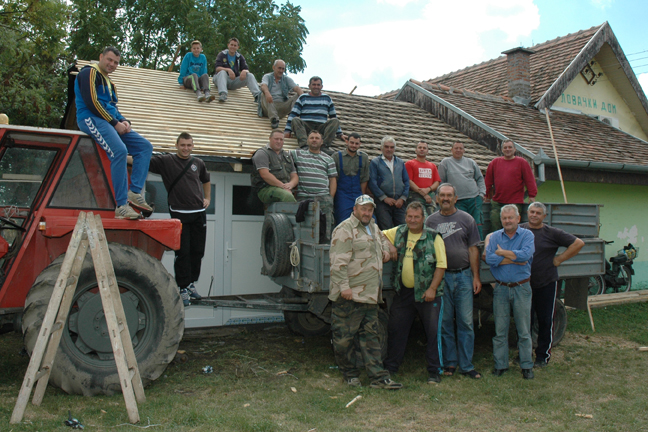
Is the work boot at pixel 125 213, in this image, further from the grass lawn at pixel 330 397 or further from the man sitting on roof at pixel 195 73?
the man sitting on roof at pixel 195 73

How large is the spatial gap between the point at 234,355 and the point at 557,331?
170 inches

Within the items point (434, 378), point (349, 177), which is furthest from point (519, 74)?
point (434, 378)

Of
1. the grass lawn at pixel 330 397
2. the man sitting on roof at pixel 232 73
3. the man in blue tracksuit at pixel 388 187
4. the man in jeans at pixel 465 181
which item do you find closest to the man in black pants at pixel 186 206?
the grass lawn at pixel 330 397

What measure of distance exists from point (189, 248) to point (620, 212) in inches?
427

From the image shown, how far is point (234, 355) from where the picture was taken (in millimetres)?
6398

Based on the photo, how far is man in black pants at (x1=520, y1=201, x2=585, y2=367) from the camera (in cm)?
627

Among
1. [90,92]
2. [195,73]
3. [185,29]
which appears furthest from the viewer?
[185,29]

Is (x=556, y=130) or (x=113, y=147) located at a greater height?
(x=556, y=130)

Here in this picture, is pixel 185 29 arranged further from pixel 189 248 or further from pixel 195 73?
pixel 189 248

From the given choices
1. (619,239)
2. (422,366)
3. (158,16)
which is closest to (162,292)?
(422,366)

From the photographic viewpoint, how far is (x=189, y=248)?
19.2 ft

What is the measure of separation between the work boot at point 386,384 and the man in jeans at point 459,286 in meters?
0.84

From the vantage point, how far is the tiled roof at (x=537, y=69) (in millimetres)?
14703

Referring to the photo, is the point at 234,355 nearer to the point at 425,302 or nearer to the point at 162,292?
the point at 162,292
